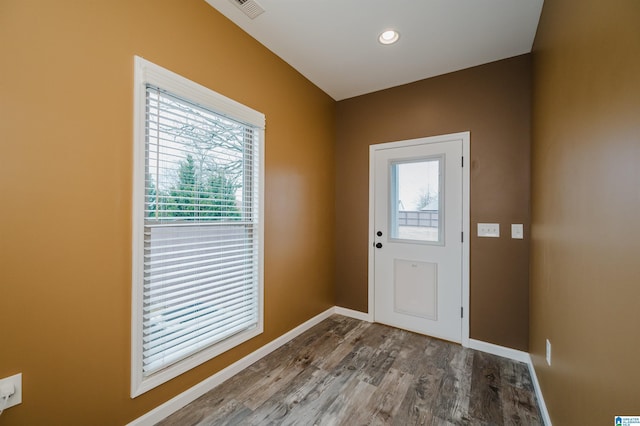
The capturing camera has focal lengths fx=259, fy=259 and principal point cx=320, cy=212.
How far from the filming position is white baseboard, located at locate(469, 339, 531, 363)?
236 cm

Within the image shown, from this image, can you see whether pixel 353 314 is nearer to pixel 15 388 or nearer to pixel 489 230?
pixel 489 230

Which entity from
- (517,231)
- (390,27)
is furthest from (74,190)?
(517,231)

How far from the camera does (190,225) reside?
179cm

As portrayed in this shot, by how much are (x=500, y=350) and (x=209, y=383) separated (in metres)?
2.58

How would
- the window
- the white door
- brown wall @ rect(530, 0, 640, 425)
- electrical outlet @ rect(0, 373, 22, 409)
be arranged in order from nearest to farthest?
brown wall @ rect(530, 0, 640, 425) < electrical outlet @ rect(0, 373, 22, 409) < the window < the white door

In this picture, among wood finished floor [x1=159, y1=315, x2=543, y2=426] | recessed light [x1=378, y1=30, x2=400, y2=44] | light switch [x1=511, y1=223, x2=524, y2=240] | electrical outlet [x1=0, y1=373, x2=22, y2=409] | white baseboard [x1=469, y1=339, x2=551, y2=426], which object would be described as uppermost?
recessed light [x1=378, y1=30, x2=400, y2=44]

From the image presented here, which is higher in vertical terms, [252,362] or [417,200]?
[417,200]

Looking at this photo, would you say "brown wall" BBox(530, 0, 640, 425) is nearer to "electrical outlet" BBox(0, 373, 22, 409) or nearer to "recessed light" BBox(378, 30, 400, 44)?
"recessed light" BBox(378, 30, 400, 44)

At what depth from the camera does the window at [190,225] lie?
1.54m

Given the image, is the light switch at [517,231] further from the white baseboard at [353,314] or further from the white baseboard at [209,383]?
the white baseboard at [209,383]

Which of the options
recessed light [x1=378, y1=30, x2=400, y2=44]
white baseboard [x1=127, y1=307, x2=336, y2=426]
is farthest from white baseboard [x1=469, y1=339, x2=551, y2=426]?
recessed light [x1=378, y1=30, x2=400, y2=44]

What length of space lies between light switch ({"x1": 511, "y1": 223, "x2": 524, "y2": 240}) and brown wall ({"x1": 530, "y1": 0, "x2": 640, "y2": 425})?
0.67 meters

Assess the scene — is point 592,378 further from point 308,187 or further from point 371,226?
point 308,187

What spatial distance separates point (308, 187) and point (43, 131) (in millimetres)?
2142
